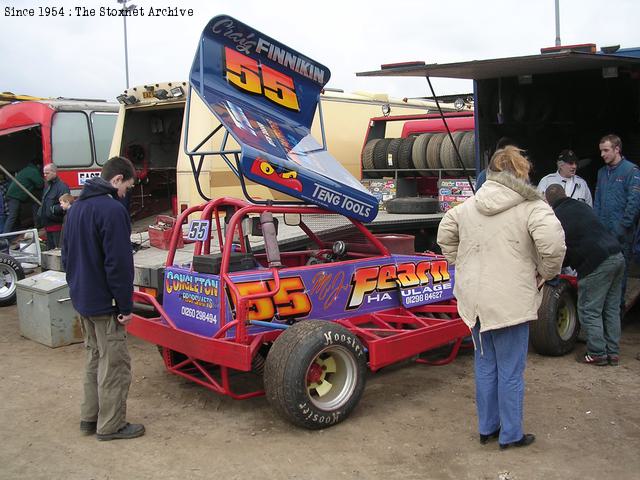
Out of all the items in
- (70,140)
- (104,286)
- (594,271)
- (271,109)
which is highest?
(70,140)

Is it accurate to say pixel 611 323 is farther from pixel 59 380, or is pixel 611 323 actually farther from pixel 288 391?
pixel 59 380

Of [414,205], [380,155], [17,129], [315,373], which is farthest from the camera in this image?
[17,129]

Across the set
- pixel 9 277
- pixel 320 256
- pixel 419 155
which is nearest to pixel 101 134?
pixel 9 277

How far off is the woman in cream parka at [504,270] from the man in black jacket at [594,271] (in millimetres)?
1747

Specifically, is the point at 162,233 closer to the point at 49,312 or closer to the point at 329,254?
the point at 49,312

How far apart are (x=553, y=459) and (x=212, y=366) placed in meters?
2.97

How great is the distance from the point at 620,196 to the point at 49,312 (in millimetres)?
5617

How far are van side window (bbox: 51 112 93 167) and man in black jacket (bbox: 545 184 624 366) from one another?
8934mm

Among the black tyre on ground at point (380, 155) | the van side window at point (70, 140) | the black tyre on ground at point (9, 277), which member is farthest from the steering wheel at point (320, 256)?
the van side window at point (70, 140)

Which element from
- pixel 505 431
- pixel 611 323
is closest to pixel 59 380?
pixel 505 431

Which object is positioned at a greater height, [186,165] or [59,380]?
[186,165]

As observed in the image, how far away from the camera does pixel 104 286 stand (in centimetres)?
459

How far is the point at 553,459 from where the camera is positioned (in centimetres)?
430

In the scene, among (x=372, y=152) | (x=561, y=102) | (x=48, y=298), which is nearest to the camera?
(x=48, y=298)
